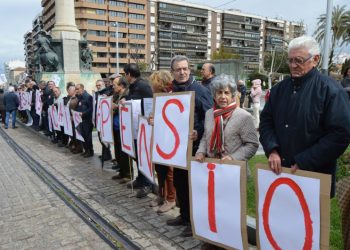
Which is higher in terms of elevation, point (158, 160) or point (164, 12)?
point (164, 12)

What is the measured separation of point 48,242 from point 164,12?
10293 cm

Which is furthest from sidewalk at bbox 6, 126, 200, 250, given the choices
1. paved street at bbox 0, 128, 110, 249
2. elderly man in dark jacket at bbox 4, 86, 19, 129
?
elderly man in dark jacket at bbox 4, 86, 19, 129

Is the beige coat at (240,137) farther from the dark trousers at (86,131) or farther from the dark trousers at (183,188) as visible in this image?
the dark trousers at (86,131)

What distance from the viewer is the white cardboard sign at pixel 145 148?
4562mm

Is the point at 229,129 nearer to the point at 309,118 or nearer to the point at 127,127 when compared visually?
the point at 309,118

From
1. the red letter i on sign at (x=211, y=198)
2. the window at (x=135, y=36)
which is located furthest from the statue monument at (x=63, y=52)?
the window at (x=135, y=36)

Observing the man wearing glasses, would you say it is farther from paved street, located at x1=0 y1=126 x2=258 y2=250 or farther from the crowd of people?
paved street, located at x1=0 y1=126 x2=258 y2=250

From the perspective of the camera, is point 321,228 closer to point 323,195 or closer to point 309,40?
point 323,195

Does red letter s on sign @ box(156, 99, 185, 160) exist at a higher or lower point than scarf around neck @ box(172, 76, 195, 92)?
lower

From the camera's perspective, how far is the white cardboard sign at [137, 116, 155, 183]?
4562 millimetres

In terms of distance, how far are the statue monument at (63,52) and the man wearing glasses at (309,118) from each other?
1548 cm

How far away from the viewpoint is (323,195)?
2.26 m

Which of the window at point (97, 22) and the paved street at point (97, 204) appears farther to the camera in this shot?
the window at point (97, 22)

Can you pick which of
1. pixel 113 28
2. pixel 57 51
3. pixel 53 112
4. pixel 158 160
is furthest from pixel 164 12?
pixel 158 160
